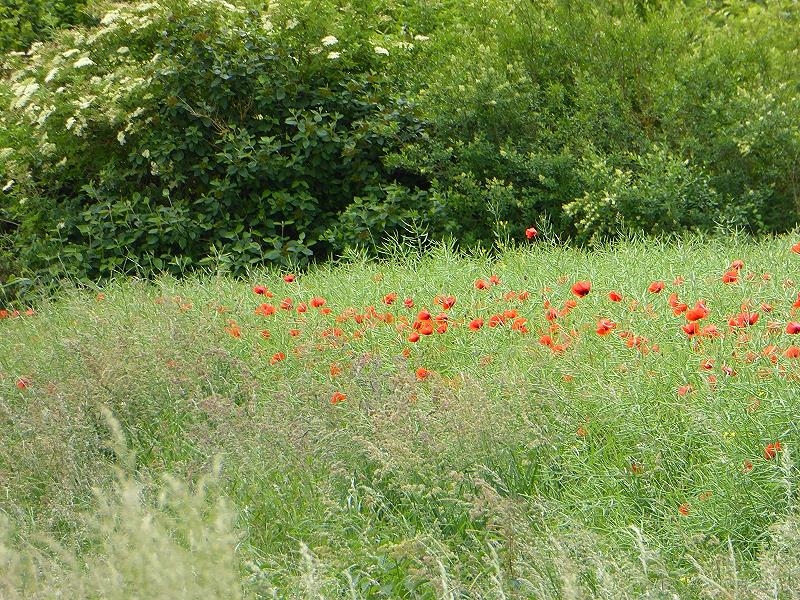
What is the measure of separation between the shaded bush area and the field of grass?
2.29 metres

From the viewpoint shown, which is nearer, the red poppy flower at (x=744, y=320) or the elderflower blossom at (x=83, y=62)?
the red poppy flower at (x=744, y=320)

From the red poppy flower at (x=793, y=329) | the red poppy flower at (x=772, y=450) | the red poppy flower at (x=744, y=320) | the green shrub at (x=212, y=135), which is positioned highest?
the red poppy flower at (x=793, y=329)

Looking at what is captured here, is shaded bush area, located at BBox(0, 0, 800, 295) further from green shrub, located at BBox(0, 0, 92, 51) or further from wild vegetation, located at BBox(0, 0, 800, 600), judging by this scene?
green shrub, located at BBox(0, 0, 92, 51)

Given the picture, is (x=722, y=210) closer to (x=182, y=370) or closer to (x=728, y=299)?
(x=728, y=299)

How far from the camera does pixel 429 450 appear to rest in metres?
3.47

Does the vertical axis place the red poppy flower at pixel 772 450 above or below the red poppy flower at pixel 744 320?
below

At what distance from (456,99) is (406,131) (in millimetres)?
554

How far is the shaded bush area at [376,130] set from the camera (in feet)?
24.7

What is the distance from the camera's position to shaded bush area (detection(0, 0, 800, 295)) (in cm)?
754

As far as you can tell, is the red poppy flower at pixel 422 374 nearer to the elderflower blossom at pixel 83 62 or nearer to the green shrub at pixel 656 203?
the green shrub at pixel 656 203

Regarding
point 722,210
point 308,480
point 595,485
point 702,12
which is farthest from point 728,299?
point 702,12

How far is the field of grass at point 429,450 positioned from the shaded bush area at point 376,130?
7.51ft

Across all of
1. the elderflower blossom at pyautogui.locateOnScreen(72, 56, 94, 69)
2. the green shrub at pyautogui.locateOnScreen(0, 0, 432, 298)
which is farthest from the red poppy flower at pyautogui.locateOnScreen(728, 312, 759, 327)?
the elderflower blossom at pyautogui.locateOnScreen(72, 56, 94, 69)

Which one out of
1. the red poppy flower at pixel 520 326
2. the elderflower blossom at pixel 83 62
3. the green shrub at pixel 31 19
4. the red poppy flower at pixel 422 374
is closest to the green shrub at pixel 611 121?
the elderflower blossom at pixel 83 62
